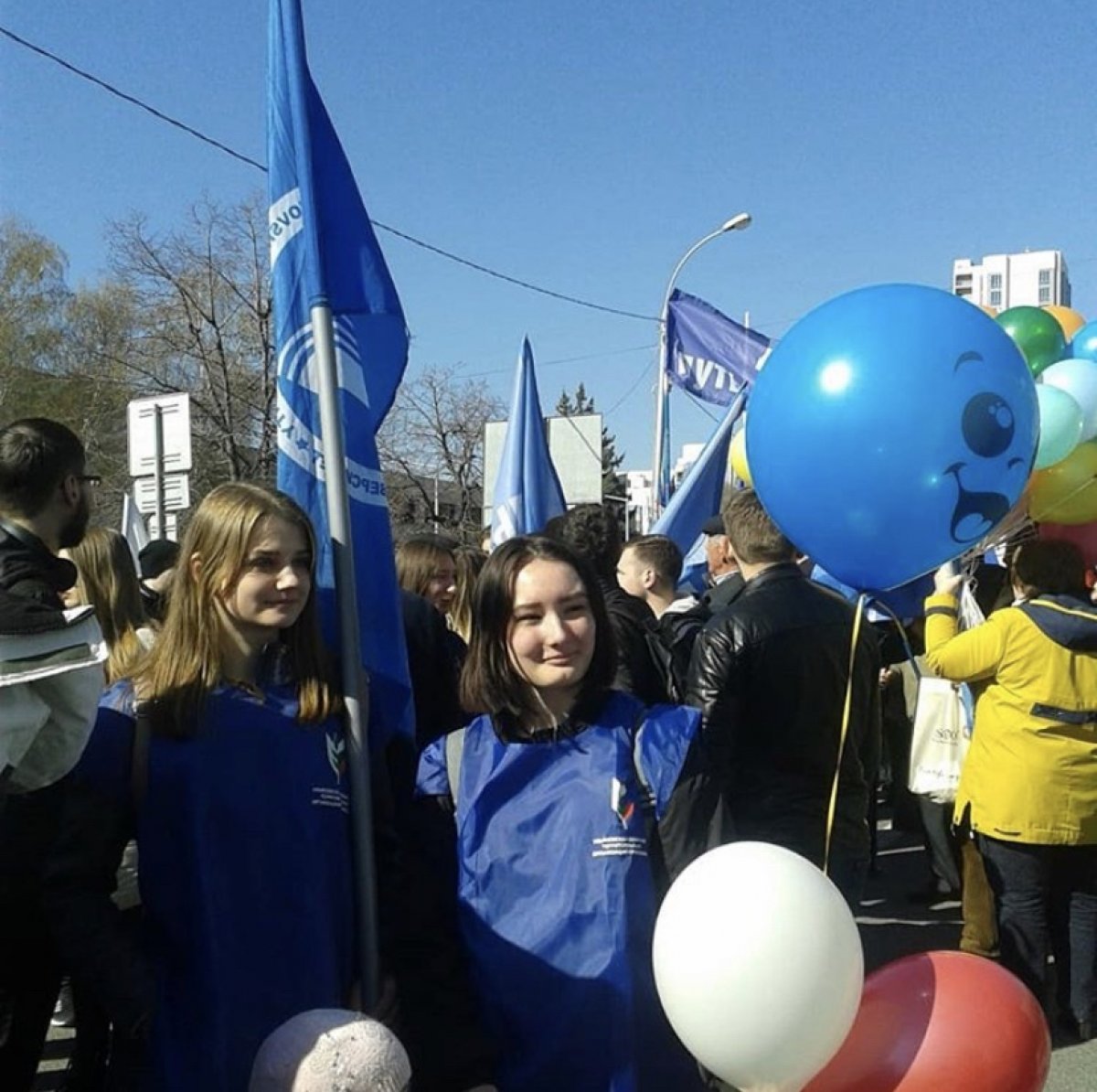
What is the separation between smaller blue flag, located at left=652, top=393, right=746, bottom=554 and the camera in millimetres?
7898

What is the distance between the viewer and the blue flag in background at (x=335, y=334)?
249cm

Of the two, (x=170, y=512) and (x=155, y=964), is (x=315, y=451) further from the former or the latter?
(x=170, y=512)

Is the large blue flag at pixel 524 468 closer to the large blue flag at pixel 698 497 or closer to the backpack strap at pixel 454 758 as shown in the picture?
the large blue flag at pixel 698 497

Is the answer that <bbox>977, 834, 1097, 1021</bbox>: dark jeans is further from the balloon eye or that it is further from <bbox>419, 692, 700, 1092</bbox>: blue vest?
<bbox>419, 692, 700, 1092</bbox>: blue vest

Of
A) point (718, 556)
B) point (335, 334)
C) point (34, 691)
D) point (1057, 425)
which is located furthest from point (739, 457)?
point (34, 691)

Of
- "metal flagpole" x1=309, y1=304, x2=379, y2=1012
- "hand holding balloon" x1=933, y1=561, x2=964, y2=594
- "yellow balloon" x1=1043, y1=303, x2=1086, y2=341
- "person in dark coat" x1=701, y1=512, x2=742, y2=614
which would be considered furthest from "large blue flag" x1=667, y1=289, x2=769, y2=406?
"metal flagpole" x1=309, y1=304, x2=379, y2=1012

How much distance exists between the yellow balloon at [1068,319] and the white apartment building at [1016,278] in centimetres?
5550

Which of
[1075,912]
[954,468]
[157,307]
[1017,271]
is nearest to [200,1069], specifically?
[954,468]

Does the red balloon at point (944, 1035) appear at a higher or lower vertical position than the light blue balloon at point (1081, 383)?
lower

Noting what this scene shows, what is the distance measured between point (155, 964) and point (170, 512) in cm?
705

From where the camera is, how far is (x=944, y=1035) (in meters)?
1.92

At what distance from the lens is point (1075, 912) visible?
14.5ft

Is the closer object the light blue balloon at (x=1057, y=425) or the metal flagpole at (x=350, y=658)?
the metal flagpole at (x=350, y=658)

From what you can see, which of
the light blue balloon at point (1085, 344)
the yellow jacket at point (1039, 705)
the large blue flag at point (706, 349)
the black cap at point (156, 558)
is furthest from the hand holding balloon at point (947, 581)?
the large blue flag at point (706, 349)
